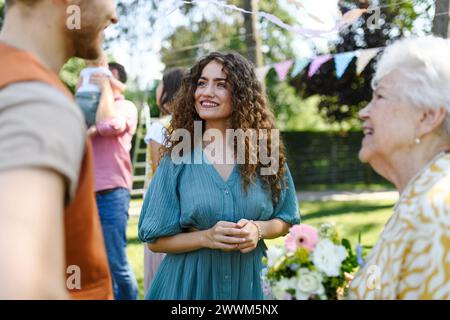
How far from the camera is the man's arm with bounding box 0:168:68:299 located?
34.2 inches

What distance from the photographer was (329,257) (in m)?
1.74

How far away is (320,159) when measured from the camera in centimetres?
2072

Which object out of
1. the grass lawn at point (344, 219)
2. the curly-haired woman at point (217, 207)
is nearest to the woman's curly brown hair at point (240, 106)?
the curly-haired woman at point (217, 207)

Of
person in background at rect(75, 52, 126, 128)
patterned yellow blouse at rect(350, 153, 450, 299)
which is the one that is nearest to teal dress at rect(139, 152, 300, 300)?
patterned yellow blouse at rect(350, 153, 450, 299)

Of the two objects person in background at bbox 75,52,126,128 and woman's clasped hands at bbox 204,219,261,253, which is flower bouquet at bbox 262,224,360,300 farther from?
person in background at bbox 75,52,126,128

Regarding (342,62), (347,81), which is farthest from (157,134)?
(347,81)

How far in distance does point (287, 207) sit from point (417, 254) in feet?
4.13

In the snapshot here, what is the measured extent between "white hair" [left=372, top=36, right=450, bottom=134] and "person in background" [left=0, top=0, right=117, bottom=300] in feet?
3.61

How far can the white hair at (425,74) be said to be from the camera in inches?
73.4

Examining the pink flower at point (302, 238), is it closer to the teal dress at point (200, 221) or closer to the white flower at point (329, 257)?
the white flower at point (329, 257)

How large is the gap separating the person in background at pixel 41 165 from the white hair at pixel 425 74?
1101 mm

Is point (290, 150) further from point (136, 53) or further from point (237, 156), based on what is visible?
point (237, 156)

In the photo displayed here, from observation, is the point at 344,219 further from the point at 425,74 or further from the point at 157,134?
the point at 425,74

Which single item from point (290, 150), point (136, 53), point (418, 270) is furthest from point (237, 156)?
point (290, 150)
